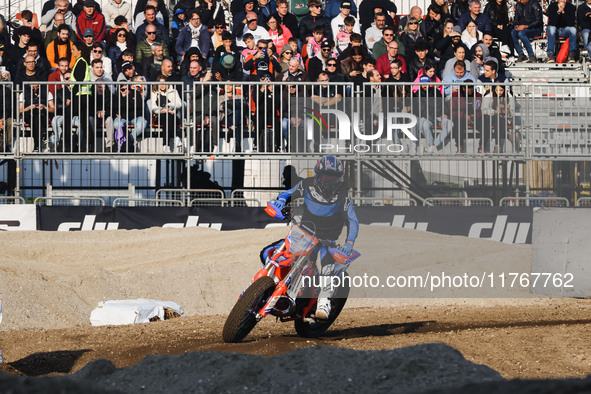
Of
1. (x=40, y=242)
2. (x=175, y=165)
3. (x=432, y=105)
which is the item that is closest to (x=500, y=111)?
(x=432, y=105)

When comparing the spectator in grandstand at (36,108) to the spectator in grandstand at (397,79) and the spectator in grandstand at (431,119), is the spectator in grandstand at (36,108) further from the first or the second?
the spectator in grandstand at (431,119)

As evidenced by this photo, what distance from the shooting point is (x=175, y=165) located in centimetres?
1725

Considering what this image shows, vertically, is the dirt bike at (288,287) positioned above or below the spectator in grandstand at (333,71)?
below

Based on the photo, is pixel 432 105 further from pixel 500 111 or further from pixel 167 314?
pixel 167 314

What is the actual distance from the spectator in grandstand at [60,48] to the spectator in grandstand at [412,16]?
22.4ft

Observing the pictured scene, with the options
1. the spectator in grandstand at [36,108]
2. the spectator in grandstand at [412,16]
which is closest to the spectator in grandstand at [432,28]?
the spectator in grandstand at [412,16]

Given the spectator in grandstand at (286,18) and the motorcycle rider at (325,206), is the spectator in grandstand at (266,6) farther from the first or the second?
the motorcycle rider at (325,206)

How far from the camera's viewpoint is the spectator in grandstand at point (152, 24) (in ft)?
58.7

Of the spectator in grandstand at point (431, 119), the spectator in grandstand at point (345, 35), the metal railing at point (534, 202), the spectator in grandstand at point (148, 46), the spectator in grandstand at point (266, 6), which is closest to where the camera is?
the metal railing at point (534, 202)

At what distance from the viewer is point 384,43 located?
18016 mm

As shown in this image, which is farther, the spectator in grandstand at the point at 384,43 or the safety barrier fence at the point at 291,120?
the spectator in grandstand at the point at 384,43

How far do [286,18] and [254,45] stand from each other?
1093mm

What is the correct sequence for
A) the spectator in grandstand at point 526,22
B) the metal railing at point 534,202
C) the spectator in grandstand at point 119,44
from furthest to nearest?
the spectator in grandstand at point 526,22 < the spectator in grandstand at point 119,44 < the metal railing at point 534,202

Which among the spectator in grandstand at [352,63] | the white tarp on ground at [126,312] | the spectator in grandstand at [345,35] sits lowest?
the white tarp on ground at [126,312]
